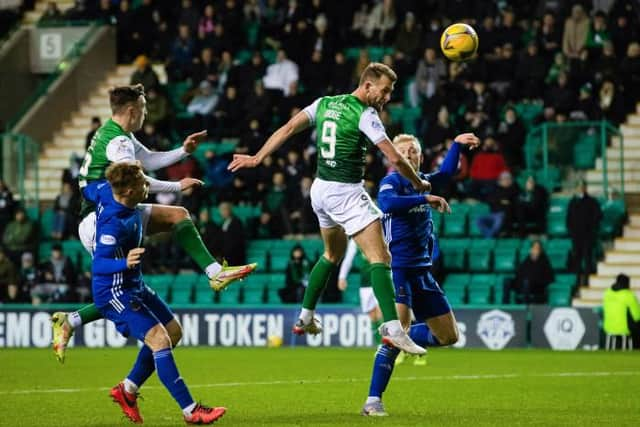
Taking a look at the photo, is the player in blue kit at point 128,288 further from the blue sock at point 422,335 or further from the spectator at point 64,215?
the spectator at point 64,215

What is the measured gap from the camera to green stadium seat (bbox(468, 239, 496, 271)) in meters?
23.6

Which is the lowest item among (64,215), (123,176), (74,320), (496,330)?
(496,330)

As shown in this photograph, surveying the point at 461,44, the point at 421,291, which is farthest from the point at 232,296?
the point at 421,291

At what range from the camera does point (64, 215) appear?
85.8 ft

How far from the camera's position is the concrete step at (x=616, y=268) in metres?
23.2

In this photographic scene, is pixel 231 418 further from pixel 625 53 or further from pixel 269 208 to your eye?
pixel 625 53

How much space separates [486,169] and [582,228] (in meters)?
2.22

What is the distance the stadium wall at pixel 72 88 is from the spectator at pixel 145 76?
2.17 meters

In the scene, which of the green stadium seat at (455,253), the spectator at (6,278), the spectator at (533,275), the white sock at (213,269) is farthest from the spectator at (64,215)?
the white sock at (213,269)

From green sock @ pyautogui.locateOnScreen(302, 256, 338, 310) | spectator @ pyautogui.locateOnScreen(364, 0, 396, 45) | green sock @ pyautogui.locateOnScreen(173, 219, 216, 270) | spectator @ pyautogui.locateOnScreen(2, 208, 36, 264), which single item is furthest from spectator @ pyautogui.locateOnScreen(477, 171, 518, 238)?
green sock @ pyautogui.locateOnScreen(173, 219, 216, 270)

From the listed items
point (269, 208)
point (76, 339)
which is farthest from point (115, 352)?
point (269, 208)

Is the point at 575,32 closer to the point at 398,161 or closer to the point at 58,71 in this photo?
the point at 58,71

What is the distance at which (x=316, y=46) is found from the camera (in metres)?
27.9

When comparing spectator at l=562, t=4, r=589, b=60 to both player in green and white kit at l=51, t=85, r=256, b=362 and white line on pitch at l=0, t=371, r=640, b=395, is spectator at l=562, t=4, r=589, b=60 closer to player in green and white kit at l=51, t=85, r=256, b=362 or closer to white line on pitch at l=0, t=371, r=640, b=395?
white line on pitch at l=0, t=371, r=640, b=395
